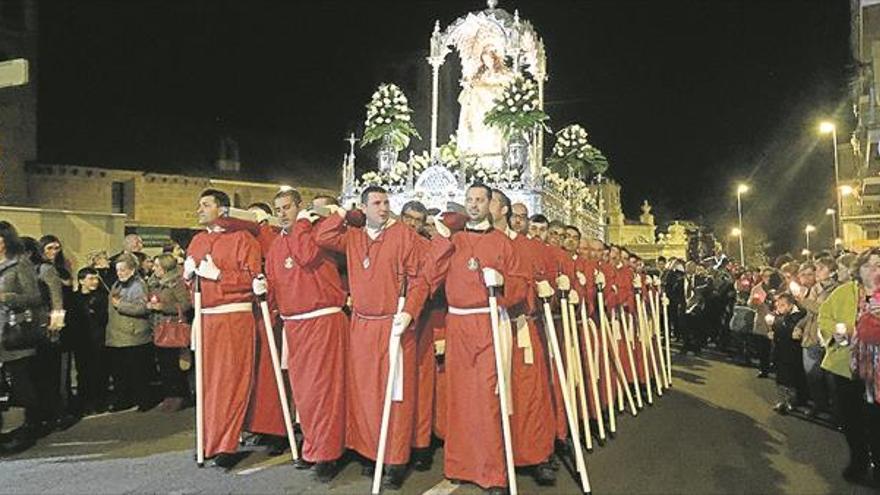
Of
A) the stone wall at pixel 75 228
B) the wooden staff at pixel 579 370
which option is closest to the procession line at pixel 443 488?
the wooden staff at pixel 579 370

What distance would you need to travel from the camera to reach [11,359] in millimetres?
7250

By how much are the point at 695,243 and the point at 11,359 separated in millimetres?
40884

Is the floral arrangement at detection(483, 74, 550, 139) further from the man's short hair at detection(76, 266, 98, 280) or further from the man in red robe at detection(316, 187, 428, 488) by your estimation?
the man in red robe at detection(316, 187, 428, 488)

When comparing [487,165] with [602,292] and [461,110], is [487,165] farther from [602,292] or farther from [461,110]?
[602,292]

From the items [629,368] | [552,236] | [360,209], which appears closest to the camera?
[360,209]

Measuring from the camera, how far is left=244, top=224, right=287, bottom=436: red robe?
7059 millimetres

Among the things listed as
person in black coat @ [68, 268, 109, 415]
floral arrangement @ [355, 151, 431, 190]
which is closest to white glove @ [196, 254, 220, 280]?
person in black coat @ [68, 268, 109, 415]

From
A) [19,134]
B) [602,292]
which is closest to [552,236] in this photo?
[602,292]

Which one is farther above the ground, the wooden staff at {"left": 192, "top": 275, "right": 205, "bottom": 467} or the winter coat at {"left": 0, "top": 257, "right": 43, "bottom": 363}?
the winter coat at {"left": 0, "top": 257, "right": 43, "bottom": 363}

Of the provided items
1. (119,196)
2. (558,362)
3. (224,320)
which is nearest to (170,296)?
(224,320)

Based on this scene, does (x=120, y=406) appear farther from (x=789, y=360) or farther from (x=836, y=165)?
(x=836, y=165)

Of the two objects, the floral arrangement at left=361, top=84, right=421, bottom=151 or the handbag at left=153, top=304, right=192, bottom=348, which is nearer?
the handbag at left=153, top=304, right=192, bottom=348

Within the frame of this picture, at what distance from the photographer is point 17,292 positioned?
23.6 feet

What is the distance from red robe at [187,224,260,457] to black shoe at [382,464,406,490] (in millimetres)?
1464
